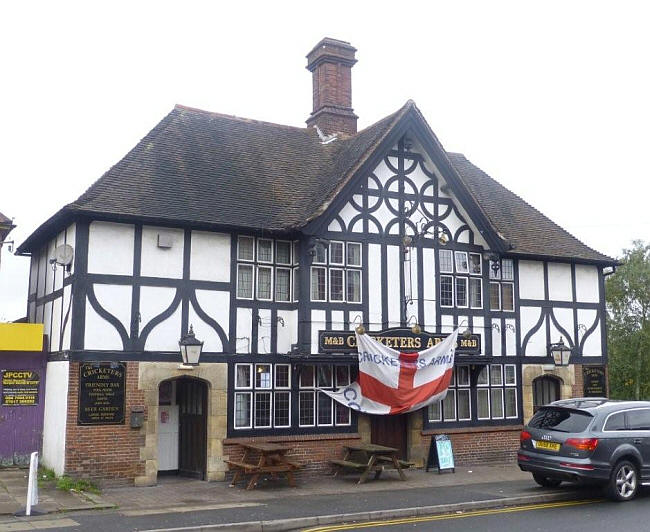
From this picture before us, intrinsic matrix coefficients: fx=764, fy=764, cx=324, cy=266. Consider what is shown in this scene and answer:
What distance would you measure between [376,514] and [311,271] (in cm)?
641

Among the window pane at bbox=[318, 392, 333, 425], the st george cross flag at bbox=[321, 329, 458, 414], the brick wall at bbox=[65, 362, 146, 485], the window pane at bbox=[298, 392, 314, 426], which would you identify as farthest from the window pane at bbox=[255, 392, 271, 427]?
the brick wall at bbox=[65, 362, 146, 485]

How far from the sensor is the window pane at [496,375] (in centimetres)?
1969

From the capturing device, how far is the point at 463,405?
19281mm

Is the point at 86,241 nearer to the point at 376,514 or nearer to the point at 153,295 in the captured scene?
the point at 153,295

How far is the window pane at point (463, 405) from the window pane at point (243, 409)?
5617mm

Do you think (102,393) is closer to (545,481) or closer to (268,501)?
(268,501)

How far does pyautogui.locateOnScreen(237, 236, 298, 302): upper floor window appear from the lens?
673 inches

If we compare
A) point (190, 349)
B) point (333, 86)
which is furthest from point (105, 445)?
point (333, 86)

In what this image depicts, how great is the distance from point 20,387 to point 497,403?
38.1ft

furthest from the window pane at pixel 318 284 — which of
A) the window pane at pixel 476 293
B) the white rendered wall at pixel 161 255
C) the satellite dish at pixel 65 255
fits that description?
the satellite dish at pixel 65 255

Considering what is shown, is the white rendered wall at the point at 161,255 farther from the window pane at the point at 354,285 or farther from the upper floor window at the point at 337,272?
the window pane at the point at 354,285

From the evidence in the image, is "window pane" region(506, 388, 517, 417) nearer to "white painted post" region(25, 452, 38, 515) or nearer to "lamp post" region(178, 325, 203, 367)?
"lamp post" region(178, 325, 203, 367)

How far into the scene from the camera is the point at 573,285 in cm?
2136

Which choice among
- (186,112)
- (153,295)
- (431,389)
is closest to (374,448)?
(431,389)
